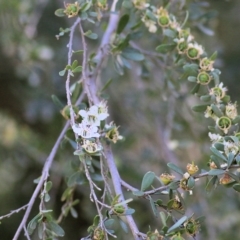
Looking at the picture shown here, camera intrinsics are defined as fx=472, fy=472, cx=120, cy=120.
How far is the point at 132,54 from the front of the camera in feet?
2.51

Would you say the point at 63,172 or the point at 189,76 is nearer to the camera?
the point at 189,76

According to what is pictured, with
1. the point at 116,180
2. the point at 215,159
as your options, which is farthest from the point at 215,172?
the point at 116,180

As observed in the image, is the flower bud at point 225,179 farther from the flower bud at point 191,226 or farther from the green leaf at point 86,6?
the green leaf at point 86,6

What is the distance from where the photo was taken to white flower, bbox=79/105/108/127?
1.82ft

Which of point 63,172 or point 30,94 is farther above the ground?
point 30,94

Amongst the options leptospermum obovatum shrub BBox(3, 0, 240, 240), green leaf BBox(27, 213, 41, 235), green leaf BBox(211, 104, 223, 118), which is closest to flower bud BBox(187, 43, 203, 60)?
leptospermum obovatum shrub BBox(3, 0, 240, 240)

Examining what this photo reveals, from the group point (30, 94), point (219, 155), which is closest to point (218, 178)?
point (219, 155)

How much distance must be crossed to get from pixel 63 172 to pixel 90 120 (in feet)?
2.11

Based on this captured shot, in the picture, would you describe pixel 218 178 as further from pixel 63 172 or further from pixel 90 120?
pixel 63 172

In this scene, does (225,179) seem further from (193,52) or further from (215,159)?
(193,52)

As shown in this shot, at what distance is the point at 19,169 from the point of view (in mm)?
1372

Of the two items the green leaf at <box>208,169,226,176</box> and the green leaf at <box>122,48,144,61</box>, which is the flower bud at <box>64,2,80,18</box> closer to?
the green leaf at <box>122,48,144,61</box>

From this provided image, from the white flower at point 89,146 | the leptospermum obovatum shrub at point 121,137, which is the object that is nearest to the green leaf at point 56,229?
the leptospermum obovatum shrub at point 121,137

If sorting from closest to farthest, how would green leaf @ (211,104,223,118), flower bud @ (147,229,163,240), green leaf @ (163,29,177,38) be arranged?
flower bud @ (147,229,163,240), green leaf @ (211,104,223,118), green leaf @ (163,29,177,38)
